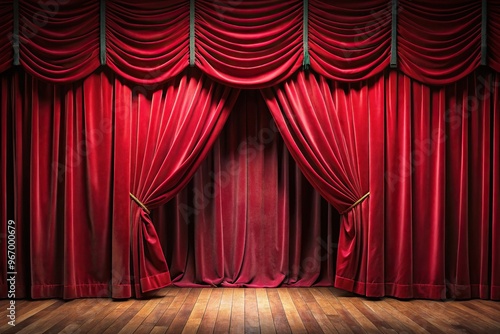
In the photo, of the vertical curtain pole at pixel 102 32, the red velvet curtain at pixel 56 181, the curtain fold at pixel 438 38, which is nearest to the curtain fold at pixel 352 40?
the curtain fold at pixel 438 38

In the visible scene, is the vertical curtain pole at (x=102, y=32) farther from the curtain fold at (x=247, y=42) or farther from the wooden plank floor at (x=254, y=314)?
the wooden plank floor at (x=254, y=314)

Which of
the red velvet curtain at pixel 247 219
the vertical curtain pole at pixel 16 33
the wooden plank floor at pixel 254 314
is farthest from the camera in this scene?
the red velvet curtain at pixel 247 219

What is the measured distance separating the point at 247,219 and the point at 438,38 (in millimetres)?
2268

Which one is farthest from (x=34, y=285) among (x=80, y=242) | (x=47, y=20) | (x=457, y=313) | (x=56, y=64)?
(x=457, y=313)

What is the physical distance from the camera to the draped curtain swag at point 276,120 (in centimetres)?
412

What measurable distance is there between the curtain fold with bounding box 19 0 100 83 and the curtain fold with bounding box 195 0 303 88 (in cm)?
89

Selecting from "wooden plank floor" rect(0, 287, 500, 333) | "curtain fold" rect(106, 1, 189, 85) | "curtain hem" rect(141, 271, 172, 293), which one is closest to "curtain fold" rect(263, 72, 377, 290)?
"wooden plank floor" rect(0, 287, 500, 333)

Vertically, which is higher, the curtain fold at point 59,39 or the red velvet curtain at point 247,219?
the curtain fold at point 59,39

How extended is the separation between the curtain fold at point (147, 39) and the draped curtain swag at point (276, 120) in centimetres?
1

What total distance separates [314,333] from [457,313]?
123cm

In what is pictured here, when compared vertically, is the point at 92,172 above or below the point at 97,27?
below

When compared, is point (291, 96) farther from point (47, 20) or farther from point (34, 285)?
point (34, 285)

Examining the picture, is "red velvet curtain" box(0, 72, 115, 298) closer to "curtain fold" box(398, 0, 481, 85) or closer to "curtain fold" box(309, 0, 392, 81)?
"curtain fold" box(309, 0, 392, 81)

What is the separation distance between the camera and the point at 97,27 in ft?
13.7
